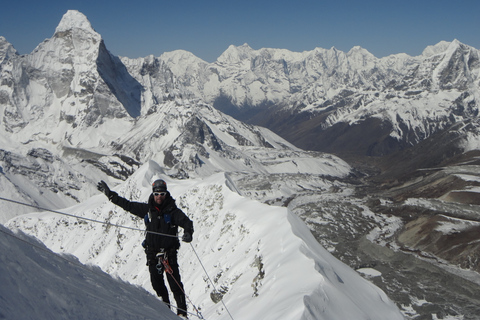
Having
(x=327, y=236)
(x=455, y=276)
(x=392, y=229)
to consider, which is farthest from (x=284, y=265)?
(x=392, y=229)

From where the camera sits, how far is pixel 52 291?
11203 mm

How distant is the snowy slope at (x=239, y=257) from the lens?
29625 millimetres

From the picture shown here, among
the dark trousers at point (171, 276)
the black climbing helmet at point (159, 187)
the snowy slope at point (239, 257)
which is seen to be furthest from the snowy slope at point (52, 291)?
the snowy slope at point (239, 257)

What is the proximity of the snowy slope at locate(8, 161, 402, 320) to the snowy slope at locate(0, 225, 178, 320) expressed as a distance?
9421mm

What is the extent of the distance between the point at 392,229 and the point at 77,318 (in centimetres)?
A: 13156

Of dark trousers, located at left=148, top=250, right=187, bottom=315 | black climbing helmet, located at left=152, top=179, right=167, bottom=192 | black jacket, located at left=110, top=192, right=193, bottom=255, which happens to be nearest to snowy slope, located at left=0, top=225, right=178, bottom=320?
dark trousers, located at left=148, top=250, right=187, bottom=315

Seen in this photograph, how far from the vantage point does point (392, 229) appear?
13250 centimetres

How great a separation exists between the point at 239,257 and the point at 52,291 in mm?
37419

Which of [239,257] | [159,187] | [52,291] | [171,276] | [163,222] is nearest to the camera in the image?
[52,291]

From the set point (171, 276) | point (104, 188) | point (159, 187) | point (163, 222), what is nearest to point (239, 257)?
point (171, 276)

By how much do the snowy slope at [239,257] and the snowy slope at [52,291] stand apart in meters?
9.42

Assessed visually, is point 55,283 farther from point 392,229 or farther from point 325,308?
point 392,229

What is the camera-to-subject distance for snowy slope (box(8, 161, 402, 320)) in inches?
1166

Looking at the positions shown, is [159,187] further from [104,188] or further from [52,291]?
[52,291]
